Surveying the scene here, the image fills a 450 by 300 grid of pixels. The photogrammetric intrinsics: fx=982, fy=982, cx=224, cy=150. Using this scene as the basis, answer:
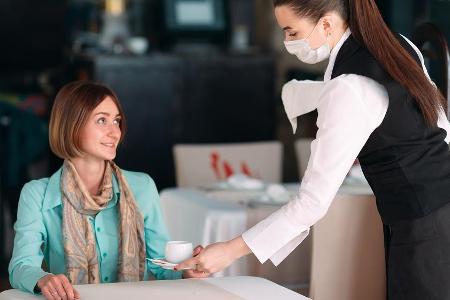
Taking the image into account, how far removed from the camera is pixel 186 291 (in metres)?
2.15

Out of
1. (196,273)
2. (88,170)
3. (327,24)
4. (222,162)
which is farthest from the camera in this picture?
(222,162)

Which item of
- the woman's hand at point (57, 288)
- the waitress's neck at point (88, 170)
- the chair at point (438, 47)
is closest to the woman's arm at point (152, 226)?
the waitress's neck at point (88, 170)

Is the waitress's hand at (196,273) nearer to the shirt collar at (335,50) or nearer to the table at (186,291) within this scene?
the table at (186,291)

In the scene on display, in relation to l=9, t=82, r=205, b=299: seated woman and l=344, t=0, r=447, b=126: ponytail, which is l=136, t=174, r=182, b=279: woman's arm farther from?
l=344, t=0, r=447, b=126: ponytail

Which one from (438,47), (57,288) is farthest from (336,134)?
(438,47)

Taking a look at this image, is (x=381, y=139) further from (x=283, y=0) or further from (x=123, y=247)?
(x=123, y=247)

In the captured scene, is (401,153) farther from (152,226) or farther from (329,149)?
(152,226)

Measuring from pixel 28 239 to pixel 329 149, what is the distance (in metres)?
0.80

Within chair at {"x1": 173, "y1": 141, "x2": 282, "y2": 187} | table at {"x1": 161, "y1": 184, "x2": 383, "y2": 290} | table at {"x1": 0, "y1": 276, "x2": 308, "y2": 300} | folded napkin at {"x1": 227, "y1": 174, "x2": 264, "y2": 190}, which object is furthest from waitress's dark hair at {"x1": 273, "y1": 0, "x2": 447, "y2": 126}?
chair at {"x1": 173, "y1": 141, "x2": 282, "y2": 187}

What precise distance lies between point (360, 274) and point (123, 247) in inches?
33.4

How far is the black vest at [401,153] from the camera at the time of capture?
7.22ft

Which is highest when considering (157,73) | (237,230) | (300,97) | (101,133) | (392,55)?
(392,55)

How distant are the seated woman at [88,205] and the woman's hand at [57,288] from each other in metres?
0.28

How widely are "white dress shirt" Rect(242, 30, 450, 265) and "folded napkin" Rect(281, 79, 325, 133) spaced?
2.1 inches
